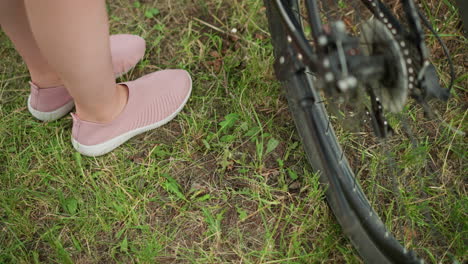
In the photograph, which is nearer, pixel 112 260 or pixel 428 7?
pixel 112 260

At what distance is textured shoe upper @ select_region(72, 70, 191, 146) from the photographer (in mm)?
1606

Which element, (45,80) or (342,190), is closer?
(342,190)

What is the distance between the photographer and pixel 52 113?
1722mm

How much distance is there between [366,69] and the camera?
951mm

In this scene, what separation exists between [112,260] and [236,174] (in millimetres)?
498

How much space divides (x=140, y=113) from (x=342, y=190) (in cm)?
79

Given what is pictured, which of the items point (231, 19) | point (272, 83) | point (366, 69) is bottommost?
point (272, 83)

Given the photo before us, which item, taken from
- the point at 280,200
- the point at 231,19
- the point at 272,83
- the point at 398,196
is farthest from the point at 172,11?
the point at 398,196

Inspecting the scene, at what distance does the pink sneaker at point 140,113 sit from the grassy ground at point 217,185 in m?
0.05

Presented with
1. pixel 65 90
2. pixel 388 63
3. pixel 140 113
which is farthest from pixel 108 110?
pixel 388 63

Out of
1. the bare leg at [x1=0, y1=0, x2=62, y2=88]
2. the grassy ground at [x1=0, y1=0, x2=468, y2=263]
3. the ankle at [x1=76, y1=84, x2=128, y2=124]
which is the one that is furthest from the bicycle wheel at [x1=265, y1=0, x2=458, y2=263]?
the bare leg at [x1=0, y1=0, x2=62, y2=88]

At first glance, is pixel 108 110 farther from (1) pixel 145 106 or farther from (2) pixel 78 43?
(2) pixel 78 43

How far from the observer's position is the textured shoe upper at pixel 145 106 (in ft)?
5.27

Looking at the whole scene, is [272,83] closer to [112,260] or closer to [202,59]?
[202,59]
